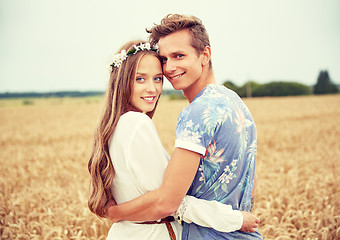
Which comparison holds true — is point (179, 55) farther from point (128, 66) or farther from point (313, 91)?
point (313, 91)

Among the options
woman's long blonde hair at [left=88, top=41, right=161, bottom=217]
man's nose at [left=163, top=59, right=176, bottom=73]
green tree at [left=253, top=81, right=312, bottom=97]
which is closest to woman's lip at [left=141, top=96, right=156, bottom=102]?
woman's long blonde hair at [left=88, top=41, right=161, bottom=217]

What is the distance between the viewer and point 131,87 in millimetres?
2109

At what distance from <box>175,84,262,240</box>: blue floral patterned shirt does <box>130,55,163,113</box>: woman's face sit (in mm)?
494

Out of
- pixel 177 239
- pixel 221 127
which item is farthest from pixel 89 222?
pixel 221 127

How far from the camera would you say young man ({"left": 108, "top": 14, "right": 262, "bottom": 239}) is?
5.38ft

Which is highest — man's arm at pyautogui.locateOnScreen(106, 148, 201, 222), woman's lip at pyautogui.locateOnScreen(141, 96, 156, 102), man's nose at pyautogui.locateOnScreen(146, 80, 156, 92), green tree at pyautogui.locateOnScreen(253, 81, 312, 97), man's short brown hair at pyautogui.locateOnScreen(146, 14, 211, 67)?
man's short brown hair at pyautogui.locateOnScreen(146, 14, 211, 67)

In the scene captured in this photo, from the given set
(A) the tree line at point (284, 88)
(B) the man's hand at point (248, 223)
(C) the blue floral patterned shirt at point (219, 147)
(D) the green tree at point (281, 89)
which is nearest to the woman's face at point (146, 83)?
(C) the blue floral patterned shirt at point (219, 147)

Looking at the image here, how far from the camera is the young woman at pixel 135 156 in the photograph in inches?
68.0

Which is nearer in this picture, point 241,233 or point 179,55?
point 241,233

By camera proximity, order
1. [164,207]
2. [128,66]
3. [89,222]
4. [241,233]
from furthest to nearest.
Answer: [89,222], [128,66], [241,233], [164,207]

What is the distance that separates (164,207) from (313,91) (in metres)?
71.3

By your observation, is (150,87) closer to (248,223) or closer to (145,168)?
(145,168)

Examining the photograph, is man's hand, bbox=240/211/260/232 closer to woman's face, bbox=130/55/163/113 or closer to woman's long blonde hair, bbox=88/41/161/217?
woman's long blonde hair, bbox=88/41/161/217

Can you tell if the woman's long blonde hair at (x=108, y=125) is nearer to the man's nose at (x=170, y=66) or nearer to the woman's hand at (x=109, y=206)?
the woman's hand at (x=109, y=206)
